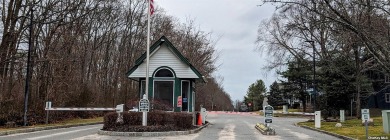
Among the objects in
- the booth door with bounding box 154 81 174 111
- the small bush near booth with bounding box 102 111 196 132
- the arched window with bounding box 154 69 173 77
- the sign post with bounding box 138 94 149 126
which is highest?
the arched window with bounding box 154 69 173 77

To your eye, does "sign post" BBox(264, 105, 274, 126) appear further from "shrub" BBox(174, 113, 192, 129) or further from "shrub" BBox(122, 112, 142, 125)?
"shrub" BBox(122, 112, 142, 125)

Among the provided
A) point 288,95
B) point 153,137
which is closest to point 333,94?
point 288,95

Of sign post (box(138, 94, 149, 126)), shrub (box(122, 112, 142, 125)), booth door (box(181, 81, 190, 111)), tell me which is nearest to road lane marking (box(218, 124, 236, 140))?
sign post (box(138, 94, 149, 126))

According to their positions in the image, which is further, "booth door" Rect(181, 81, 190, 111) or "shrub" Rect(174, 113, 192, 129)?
"booth door" Rect(181, 81, 190, 111)

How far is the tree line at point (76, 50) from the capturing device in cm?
2604

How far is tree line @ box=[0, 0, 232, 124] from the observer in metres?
26.0

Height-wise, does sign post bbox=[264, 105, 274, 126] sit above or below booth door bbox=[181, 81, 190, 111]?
below

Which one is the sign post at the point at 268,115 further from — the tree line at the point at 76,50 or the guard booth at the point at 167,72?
the tree line at the point at 76,50

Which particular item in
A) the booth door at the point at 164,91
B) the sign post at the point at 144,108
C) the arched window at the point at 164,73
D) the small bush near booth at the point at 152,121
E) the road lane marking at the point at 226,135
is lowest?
the road lane marking at the point at 226,135

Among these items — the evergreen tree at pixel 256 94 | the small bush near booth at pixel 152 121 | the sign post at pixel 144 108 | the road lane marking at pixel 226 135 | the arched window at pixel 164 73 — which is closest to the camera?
the road lane marking at pixel 226 135

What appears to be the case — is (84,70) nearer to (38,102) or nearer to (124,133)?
(38,102)

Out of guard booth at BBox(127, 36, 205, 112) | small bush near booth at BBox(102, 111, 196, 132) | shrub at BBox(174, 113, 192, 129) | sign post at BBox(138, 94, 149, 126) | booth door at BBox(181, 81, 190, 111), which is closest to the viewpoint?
sign post at BBox(138, 94, 149, 126)

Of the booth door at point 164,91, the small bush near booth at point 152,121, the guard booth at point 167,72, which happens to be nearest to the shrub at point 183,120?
the small bush near booth at point 152,121

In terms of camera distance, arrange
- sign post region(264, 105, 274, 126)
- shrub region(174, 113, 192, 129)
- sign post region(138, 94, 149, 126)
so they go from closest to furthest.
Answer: sign post region(138, 94, 149, 126) < shrub region(174, 113, 192, 129) < sign post region(264, 105, 274, 126)
